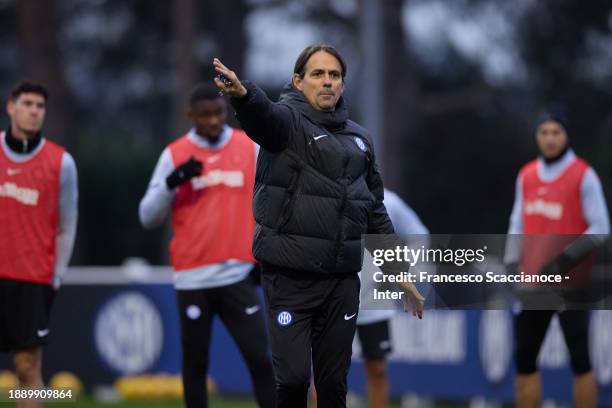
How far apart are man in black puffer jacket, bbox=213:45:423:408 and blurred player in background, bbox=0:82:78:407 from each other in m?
2.43

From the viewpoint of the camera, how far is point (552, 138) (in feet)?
34.7

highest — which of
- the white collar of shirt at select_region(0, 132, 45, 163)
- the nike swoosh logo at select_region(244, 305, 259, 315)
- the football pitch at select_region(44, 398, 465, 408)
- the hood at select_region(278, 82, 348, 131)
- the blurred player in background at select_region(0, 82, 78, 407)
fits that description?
the hood at select_region(278, 82, 348, 131)

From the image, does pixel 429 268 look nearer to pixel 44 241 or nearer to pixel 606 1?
pixel 44 241

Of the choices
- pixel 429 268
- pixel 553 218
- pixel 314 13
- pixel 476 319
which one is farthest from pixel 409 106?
pixel 429 268

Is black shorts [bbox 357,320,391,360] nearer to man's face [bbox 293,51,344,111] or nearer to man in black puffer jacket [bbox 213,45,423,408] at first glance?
man in black puffer jacket [bbox 213,45,423,408]

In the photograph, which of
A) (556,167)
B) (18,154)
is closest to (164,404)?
(18,154)

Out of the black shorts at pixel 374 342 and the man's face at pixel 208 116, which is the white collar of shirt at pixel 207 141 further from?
the black shorts at pixel 374 342

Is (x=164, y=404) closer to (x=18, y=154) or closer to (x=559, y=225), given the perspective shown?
(x=18, y=154)

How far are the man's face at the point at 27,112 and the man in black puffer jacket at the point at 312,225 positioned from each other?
2.56 m

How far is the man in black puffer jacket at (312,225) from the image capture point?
7426mm

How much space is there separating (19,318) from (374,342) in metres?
2.84

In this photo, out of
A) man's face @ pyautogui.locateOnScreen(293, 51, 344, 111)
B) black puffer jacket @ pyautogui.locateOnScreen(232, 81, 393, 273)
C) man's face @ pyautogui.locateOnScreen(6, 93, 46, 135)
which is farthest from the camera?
man's face @ pyautogui.locateOnScreen(6, 93, 46, 135)

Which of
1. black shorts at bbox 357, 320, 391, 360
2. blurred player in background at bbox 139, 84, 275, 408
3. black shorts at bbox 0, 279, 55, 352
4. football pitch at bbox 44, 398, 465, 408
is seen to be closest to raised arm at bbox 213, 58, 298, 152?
blurred player in background at bbox 139, 84, 275, 408

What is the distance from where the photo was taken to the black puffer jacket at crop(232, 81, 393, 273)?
741cm
